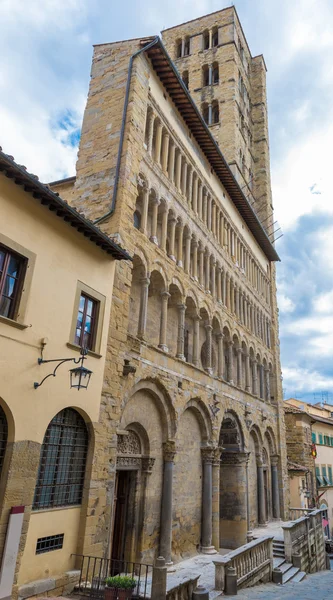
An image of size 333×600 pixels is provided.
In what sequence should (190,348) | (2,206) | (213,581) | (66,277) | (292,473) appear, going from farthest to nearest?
1. (292,473)
2. (190,348)
3. (213,581)
4. (66,277)
5. (2,206)

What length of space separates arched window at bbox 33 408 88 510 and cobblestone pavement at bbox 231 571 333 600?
4495 millimetres

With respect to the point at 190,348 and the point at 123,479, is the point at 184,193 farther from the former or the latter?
the point at 123,479

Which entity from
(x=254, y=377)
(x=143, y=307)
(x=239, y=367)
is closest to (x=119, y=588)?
(x=143, y=307)

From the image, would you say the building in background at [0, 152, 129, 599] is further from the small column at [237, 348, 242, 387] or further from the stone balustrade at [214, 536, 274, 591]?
the small column at [237, 348, 242, 387]

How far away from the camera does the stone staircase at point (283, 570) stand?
44.7 ft

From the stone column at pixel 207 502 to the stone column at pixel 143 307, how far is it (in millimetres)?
6181

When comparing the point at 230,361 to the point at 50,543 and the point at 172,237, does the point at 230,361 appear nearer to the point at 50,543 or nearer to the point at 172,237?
the point at 172,237

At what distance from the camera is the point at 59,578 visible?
7.93 metres

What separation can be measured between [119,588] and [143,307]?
749 cm

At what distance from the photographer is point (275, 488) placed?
2536 cm

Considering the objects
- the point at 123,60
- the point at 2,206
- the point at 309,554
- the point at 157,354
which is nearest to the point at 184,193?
the point at 123,60

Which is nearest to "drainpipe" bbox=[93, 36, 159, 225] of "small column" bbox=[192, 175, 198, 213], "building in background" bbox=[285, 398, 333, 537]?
"small column" bbox=[192, 175, 198, 213]

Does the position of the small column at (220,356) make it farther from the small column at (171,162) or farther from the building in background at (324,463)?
the building in background at (324,463)

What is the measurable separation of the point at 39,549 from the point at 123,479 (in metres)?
4.91
